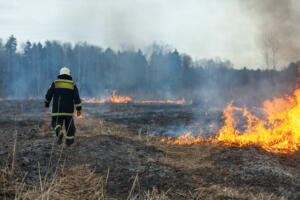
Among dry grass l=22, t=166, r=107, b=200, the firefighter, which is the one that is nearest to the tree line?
the firefighter

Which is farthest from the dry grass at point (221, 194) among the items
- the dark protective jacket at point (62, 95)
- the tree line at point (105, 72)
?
the tree line at point (105, 72)

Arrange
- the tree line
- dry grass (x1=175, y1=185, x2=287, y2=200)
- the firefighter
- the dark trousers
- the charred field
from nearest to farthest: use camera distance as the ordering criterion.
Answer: the charred field < dry grass (x1=175, y1=185, x2=287, y2=200) < the dark trousers < the firefighter < the tree line

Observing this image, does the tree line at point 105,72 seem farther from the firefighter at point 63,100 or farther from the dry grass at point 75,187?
the dry grass at point 75,187

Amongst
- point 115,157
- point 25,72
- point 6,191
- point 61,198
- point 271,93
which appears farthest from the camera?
point 25,72

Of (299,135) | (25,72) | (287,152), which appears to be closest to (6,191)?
(287,152)

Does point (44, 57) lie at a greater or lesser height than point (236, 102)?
greater

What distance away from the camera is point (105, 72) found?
140 feet

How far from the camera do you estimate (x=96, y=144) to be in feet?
18.4

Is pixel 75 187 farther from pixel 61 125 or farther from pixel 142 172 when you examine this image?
pixel 61 125

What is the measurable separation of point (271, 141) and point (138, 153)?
144 inches

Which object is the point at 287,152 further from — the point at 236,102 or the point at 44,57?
the point at 44,57

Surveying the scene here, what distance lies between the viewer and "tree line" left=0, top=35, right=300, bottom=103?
39062 millimetres

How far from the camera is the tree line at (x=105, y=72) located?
39062mm

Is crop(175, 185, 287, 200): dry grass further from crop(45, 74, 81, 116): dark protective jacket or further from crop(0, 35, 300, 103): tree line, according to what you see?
crop(0, 35, 300, 103): tree line
